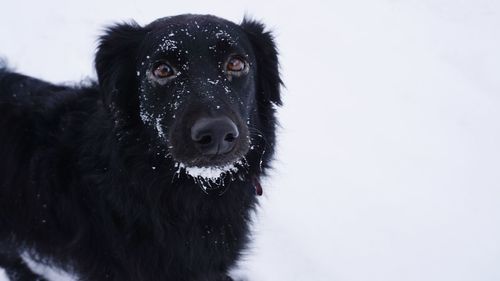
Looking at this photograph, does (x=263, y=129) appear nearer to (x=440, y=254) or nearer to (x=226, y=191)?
(x=226, y=191)

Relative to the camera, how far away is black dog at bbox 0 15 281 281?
2486 mm

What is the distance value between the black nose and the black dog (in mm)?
183

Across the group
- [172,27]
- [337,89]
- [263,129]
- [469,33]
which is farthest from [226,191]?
[469,33]

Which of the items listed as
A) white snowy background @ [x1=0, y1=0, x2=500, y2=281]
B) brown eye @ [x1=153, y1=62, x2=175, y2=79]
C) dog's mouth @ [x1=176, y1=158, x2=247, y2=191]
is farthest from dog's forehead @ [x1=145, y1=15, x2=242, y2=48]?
white snowy background @ [x1=0, y1=0, x2=500, y2=281]

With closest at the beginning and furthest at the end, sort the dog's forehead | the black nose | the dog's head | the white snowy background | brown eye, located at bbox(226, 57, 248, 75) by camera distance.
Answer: the black nose, the dog's head, the dog's forehead, brown eye, located at bbox(226, 57, 248, 75), the white snowy background

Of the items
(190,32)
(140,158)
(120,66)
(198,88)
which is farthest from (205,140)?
(120,66)

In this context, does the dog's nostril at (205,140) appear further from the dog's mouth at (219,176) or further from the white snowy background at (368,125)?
the white snowy background at (368,125)

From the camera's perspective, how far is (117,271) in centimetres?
276

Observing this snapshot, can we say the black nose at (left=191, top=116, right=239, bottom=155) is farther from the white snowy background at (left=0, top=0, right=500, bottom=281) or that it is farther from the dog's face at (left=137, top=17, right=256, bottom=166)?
the white snowy background at (left=0, top=0, right=500, bottom=281)

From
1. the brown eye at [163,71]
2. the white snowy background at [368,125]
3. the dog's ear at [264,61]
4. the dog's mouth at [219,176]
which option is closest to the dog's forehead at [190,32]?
the brown eye at [163,71]

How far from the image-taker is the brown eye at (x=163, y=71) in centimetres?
249

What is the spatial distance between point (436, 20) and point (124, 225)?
6835mm

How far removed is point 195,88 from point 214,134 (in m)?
0.41

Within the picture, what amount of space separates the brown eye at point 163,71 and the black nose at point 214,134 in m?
0.54
